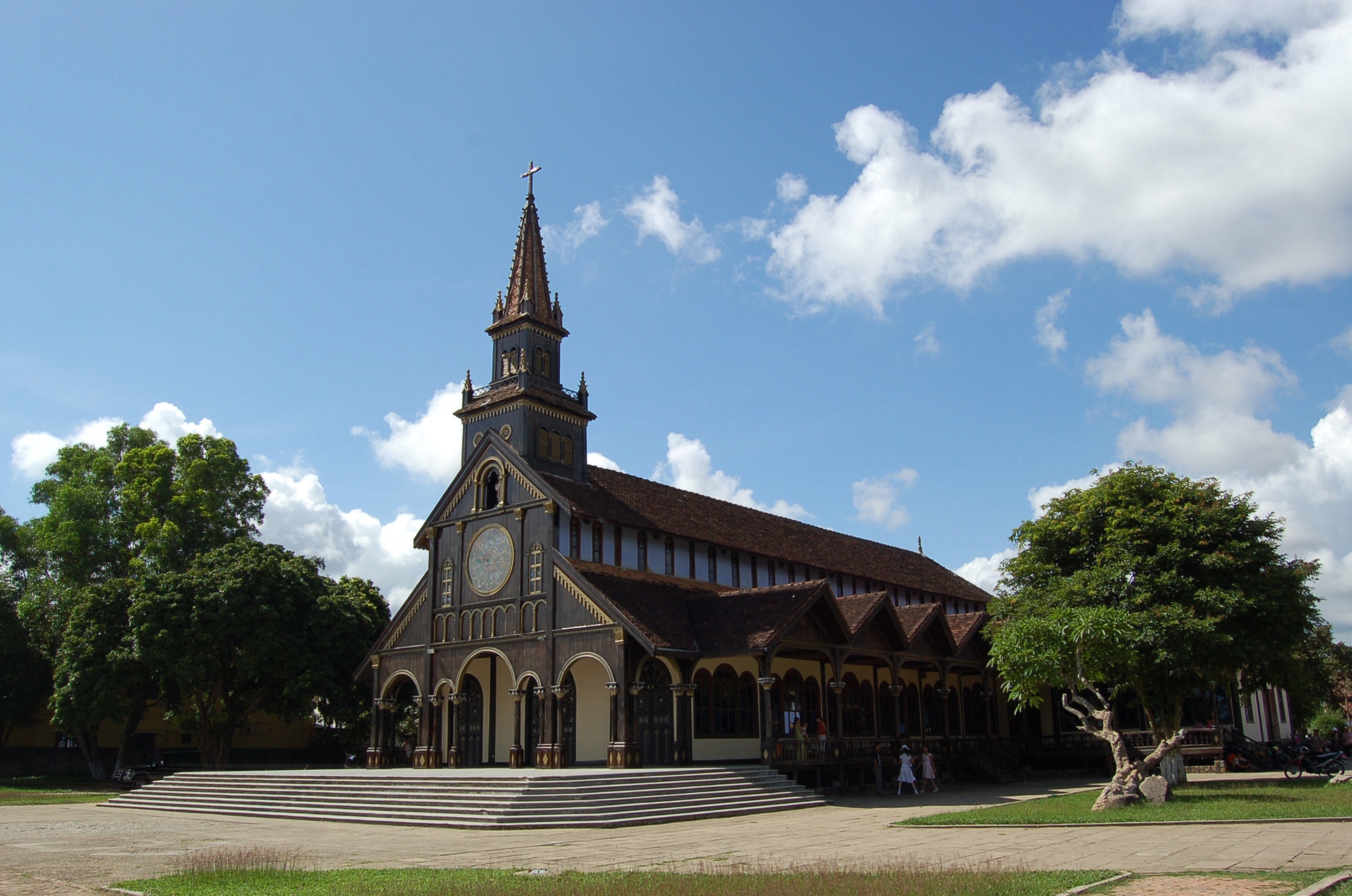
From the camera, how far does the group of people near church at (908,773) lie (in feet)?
100

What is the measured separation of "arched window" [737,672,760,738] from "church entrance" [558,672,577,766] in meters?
5.32

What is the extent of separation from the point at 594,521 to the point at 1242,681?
20.0m

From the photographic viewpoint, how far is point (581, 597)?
104ft

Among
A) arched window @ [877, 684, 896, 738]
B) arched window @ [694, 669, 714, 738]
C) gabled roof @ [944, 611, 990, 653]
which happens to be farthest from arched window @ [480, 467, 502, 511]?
gabled roof @ [944, 611, 990, 653]

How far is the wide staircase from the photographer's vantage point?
22750 millimetres

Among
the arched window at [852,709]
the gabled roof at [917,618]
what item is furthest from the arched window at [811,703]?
the gabled roof at [917,618]

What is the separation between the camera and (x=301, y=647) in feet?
131

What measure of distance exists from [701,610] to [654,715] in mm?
3970

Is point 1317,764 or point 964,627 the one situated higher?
point 964,627

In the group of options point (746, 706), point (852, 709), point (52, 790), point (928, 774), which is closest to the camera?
point (928, 774)

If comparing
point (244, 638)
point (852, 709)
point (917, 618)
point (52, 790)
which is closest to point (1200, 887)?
point (917, 618)

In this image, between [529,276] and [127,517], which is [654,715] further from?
[127,517]

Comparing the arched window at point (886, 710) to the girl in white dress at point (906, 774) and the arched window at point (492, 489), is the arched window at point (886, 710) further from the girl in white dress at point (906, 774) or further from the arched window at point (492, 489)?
the arched window at point (492, 489)

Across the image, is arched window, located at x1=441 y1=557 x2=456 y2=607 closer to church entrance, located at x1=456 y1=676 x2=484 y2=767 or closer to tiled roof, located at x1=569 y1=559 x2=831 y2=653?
church entrance, located at x1=456 y1=676 x2=484 y2=767
